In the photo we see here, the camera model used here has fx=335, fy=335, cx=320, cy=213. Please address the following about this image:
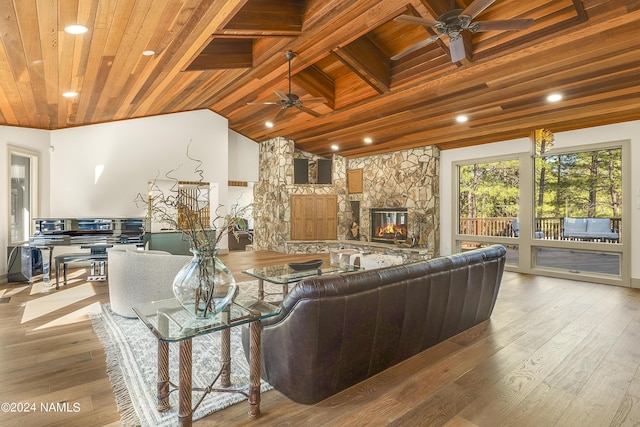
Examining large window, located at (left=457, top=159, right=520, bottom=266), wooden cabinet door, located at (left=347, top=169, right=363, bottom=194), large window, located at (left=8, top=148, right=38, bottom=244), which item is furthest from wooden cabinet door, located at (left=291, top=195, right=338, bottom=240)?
large window, located at (left=8, top=148, right=38, bottom=244)

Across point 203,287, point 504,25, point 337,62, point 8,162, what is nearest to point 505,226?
point 337,62

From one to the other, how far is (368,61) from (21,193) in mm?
6416

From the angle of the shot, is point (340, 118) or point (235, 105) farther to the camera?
point (235, 105)

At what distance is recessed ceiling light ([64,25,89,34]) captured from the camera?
281 cm

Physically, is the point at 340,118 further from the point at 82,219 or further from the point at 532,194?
the point at 82,219

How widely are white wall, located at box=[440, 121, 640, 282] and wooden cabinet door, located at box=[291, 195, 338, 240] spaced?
2984 mm

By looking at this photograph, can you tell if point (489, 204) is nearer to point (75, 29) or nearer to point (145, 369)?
point (145, 369)

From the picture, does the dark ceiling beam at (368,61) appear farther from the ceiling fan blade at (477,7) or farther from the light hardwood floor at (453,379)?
the light hardwood floor at (453,379)

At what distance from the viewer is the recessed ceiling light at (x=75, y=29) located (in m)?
2.81

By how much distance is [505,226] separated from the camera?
6.83 m

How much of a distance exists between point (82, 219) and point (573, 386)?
685cm

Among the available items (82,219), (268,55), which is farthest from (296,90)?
(82,219)

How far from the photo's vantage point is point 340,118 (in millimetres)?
6680

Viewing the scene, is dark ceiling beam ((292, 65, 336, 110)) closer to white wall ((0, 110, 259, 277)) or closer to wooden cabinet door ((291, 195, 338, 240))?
white wall ((0, 110, 259, 277))
